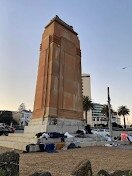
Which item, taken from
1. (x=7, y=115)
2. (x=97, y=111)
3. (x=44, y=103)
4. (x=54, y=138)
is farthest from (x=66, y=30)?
(x=97, y=111)

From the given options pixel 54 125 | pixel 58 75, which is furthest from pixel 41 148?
pixel 58 75

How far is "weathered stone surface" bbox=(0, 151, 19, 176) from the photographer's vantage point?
4.59 m

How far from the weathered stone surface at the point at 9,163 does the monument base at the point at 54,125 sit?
1612cm

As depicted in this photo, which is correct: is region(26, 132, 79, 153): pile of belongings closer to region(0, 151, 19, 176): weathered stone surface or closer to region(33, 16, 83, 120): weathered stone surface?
region(33, 16, 83, 120): weathered stone surface

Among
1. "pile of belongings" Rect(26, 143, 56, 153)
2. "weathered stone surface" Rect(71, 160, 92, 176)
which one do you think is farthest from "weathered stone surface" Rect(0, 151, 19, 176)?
"pile of belongings" Rect(26, 143, 56, 153)

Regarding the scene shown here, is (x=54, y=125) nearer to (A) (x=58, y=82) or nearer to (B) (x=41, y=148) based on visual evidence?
(A) (x=58, y=82)

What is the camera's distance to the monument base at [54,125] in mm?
21186

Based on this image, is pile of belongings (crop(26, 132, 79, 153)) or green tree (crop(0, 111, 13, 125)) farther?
green tree (crop(0, 111, 13, 125))

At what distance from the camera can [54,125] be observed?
21406mm

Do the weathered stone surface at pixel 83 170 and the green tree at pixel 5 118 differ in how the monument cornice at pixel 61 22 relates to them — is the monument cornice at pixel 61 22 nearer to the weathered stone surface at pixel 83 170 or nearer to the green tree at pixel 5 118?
the weathered stone surface at pixel 83 170

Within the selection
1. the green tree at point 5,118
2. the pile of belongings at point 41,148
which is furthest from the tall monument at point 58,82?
the green tree at point 5,118

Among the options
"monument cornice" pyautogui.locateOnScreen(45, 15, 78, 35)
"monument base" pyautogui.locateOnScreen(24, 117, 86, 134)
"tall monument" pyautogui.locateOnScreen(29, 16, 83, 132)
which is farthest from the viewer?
"monument cornice" pyautogui.locateOnScreen(45, 15, 78, 35)

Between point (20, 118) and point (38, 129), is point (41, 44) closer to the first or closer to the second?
point (38, 129)

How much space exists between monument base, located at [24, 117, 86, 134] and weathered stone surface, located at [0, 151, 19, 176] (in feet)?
52.9
